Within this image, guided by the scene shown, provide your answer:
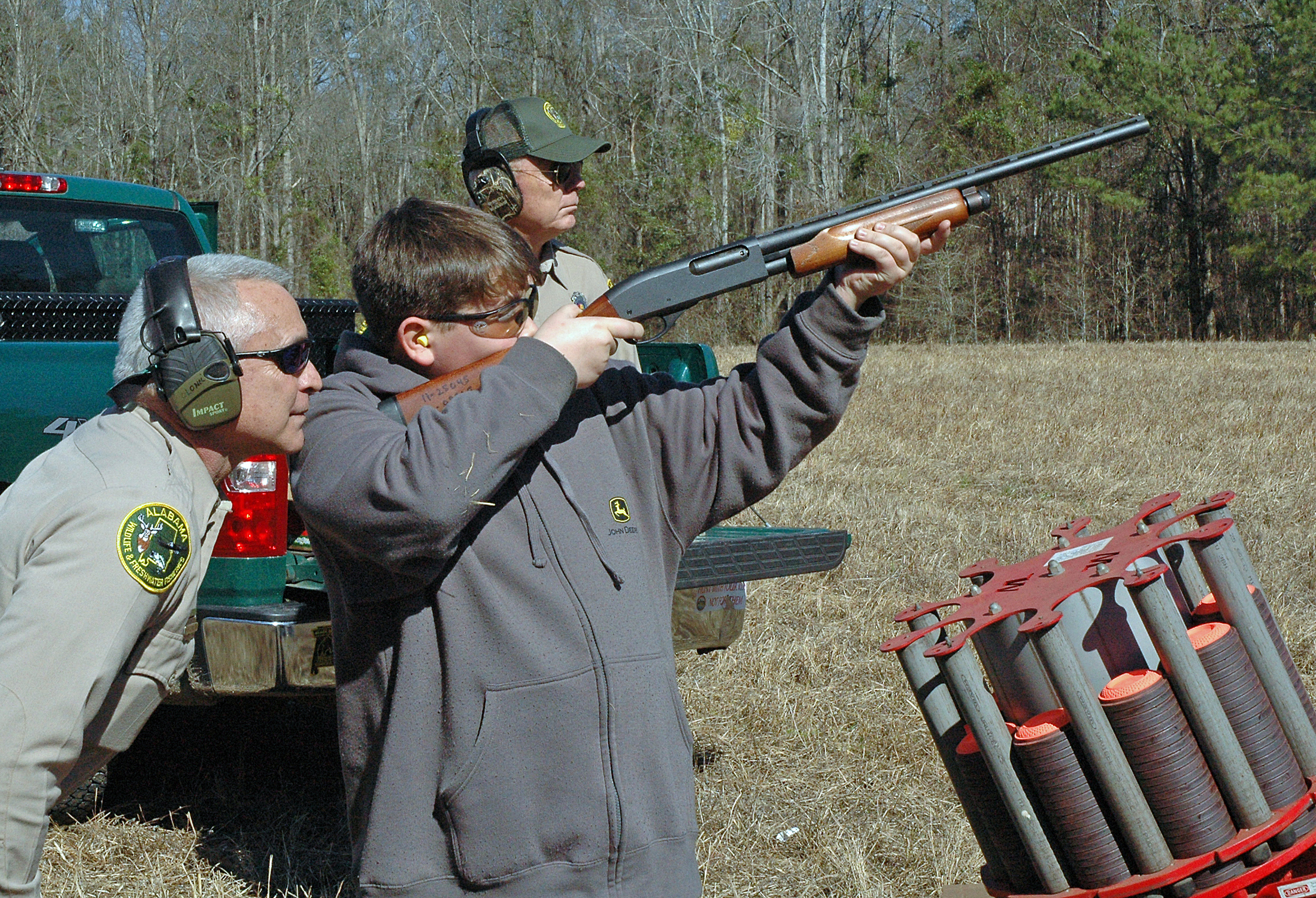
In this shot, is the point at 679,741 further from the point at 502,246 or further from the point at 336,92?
the point at 336,92

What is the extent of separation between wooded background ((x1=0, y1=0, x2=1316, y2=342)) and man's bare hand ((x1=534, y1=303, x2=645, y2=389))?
3053 cm

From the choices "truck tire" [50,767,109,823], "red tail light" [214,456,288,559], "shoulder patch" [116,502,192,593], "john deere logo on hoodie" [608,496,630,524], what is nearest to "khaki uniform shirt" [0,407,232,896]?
"shoulder patch" [116,502,192,593]

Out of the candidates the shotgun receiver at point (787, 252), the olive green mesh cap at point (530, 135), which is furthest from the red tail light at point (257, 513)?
the shotgun receiver at point (787, 252)

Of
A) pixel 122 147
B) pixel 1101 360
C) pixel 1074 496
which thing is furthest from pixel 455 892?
pixel 122 147

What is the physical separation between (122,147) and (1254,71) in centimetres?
3626

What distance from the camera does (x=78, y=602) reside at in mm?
1741

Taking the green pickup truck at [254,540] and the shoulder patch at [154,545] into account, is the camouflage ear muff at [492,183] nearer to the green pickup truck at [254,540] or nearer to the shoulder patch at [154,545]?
the green pickup truck at [254,540]

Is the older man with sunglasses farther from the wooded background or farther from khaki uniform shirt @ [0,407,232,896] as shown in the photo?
the wooded background

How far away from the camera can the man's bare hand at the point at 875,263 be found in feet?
7.89

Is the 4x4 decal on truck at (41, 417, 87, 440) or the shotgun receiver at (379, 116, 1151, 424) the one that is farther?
the 4x4 decal on truck at (41, 417, 87, 440)

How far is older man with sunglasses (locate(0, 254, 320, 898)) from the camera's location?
5.65ft

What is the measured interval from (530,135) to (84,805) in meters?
2.81

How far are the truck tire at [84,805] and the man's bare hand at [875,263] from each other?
3.29 m

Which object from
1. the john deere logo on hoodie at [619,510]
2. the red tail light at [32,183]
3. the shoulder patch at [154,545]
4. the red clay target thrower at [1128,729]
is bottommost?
the red clay target thrower at [1128,729]
